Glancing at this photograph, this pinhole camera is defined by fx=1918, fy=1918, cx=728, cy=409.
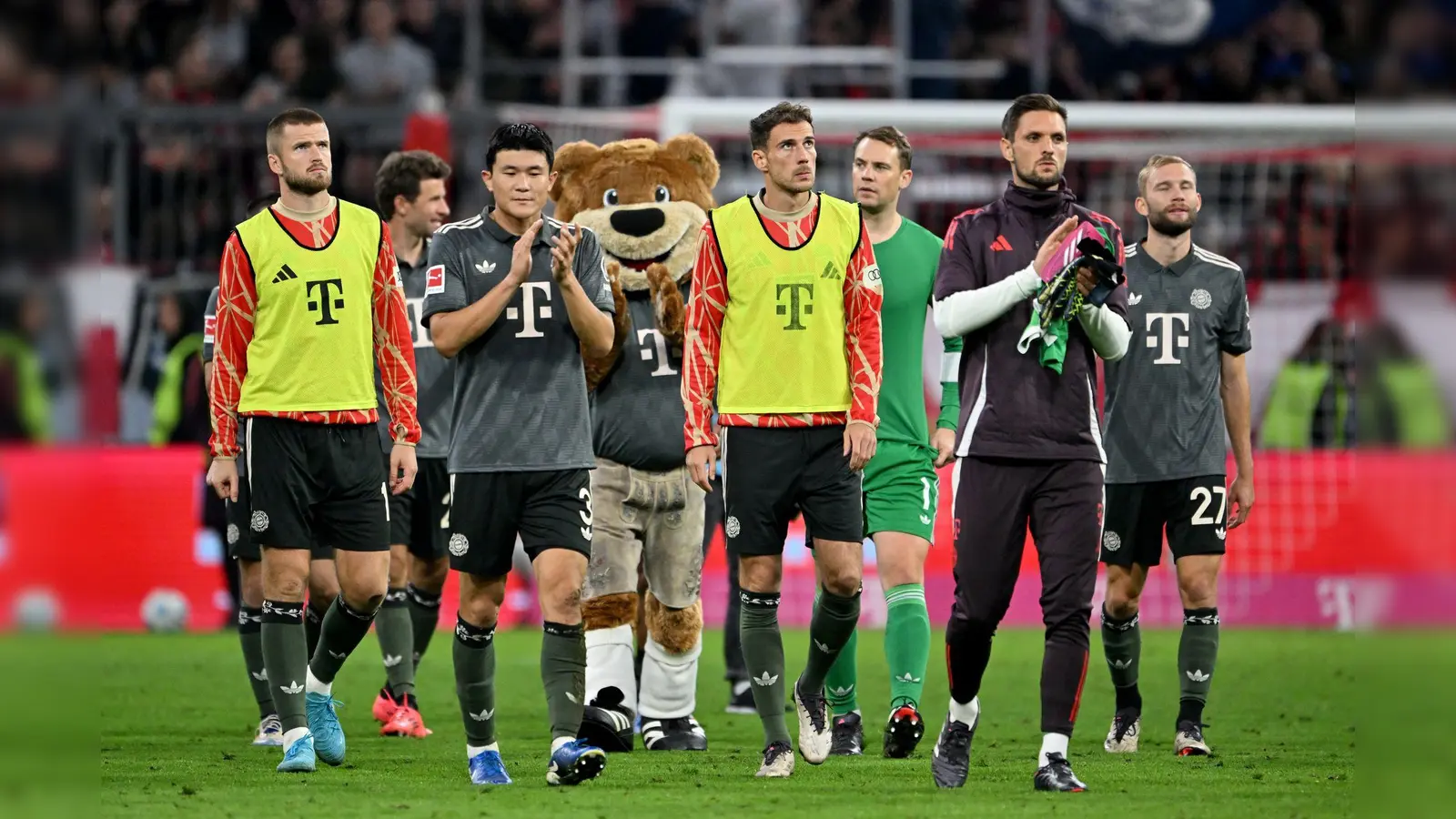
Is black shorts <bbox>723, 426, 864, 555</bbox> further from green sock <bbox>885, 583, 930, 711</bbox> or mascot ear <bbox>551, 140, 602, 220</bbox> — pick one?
mascot ear <bbox>551, 140, 602, 220</bbox>

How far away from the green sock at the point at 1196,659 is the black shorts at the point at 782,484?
1794mm

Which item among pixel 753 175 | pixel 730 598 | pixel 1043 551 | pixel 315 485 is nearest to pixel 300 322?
pixel 315 485

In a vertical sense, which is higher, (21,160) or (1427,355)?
(21,160)

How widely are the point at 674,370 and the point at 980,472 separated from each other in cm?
187

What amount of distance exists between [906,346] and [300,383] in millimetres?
2427

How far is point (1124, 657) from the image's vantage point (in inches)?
306

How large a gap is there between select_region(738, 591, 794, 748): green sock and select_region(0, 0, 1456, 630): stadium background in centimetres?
202

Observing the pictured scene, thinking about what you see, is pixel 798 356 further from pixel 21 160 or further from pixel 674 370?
pixel 21 160

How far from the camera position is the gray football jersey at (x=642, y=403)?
7832 mm

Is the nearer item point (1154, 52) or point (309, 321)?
point (309, 321)

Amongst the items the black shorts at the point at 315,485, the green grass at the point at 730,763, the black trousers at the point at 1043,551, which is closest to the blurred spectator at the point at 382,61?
the green grass at the point at 730,763

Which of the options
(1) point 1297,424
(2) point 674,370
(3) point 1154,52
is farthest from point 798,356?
(3) point 1154,52

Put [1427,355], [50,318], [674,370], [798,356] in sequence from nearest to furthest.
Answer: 1. [50,318]
2. [1427,355]
3. [798,356]
4. [674,370]

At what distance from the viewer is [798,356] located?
6680 mm
